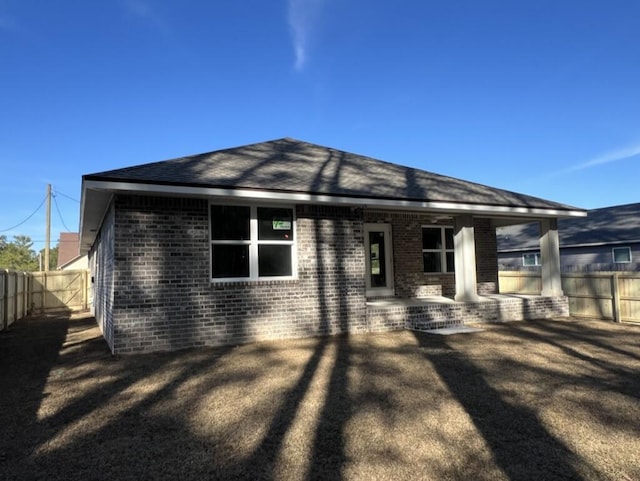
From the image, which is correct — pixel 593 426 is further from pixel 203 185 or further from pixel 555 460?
pixel 203 185

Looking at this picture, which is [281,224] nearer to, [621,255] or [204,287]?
[204,287]

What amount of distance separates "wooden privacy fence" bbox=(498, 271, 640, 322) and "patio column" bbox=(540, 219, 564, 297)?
18.6 inches


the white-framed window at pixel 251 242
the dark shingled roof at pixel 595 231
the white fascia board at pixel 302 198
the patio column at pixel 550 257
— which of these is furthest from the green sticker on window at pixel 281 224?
the dark shingled roof at pixel 595 231

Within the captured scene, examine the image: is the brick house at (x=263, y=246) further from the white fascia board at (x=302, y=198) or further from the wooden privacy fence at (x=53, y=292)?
the wooden privacy fence at (x=53, y=292)

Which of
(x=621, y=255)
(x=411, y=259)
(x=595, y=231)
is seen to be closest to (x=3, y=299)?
(x=411, y=259)

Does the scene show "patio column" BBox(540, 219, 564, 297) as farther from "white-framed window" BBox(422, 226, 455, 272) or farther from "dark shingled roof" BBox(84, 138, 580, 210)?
"white-framed window" BBox(422, 226, 455, 272)

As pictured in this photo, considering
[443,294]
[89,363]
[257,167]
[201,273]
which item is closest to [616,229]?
[443,294]

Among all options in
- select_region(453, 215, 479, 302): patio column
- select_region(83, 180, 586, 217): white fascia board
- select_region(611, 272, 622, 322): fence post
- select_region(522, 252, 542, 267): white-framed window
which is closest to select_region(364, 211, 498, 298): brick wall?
select_region(453, 215, 479, 302): patio column

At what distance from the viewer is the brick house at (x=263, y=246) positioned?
8.05m

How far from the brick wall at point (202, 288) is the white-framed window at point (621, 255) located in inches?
800

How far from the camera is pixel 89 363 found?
24.4 ft

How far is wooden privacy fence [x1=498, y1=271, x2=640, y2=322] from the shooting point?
11.2 meters

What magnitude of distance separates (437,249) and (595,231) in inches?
660

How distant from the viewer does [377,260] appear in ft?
43.4
